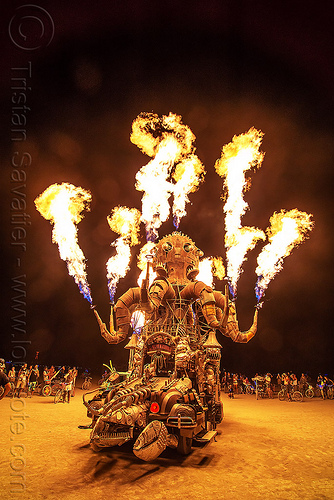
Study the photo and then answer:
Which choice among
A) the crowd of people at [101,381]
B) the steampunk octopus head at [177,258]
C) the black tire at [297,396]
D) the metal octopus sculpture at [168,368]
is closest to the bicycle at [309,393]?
the crowd of people at [101,381]

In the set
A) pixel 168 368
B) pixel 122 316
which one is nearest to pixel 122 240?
pixel 122 316

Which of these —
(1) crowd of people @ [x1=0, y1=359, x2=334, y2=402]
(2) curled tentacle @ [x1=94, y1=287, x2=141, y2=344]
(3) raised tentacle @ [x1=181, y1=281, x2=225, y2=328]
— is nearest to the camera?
(3) raised tentacle @ [x1=181, y1=281, x2=225, y2=328]

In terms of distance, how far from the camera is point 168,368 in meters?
12.6

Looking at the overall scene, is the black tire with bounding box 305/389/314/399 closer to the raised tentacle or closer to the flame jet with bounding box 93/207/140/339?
the raised tentacle

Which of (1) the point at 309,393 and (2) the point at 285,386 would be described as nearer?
(2) the point at 285,386

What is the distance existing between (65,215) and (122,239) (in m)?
3.83

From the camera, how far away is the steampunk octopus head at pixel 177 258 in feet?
55.2

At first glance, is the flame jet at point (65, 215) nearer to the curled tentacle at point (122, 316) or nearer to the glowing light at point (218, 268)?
the curled tentacle at point (122, 316)

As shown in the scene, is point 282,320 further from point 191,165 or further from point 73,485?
point 73,485

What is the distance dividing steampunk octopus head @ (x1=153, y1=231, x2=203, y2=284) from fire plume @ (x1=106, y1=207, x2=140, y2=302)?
6.89 feet

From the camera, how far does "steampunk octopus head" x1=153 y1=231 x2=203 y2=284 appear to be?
16.8 metres

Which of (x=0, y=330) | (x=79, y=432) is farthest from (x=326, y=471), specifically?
(x=0, y=330)

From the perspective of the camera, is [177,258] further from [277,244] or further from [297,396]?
[297,396]

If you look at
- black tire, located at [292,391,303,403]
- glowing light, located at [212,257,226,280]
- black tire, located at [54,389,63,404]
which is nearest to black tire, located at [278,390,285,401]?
black tire, located at [292,391,303,403]
